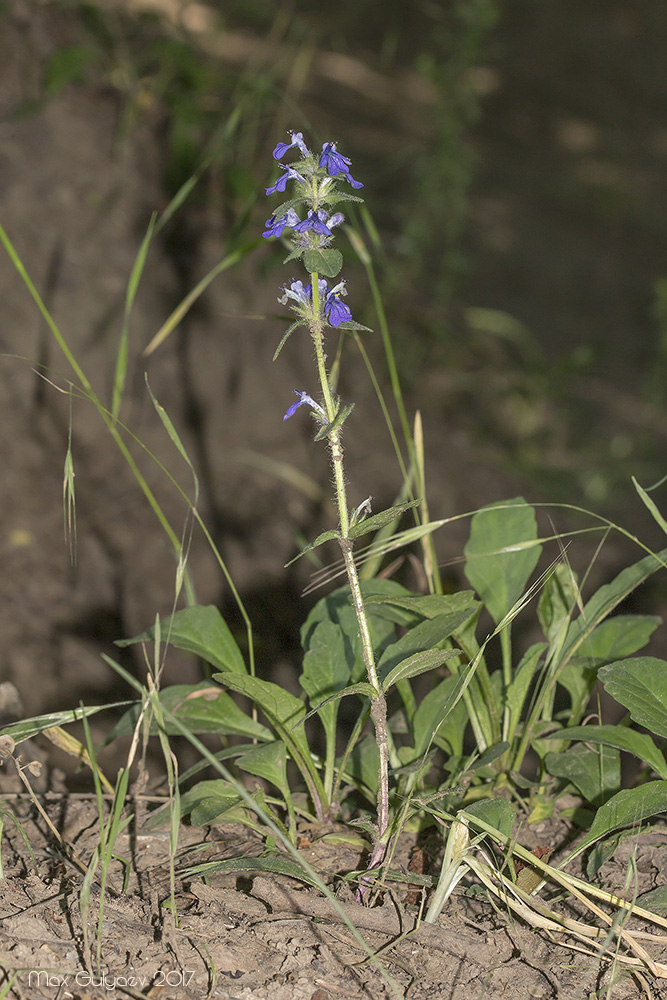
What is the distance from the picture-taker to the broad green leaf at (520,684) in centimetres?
161

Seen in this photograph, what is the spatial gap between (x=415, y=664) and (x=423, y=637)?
0.16 m

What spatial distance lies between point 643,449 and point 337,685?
3096 millimetres

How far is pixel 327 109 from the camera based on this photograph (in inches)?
237

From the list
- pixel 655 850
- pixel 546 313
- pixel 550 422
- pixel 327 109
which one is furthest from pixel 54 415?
pixel 327 109

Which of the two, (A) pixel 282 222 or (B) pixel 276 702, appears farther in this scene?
(B) pixel 276 702

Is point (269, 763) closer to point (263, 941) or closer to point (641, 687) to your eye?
point (263, 941)

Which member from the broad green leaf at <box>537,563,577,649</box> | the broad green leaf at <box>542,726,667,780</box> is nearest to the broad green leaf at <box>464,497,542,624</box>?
the broad green leaf at <box>537,563,577,649</box>

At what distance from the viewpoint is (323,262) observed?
1.12 metres

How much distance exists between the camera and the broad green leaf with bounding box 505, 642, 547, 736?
1613 mm

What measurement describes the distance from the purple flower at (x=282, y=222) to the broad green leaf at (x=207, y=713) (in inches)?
34.7

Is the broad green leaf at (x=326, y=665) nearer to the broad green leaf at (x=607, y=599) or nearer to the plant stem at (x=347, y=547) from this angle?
the plant stem at (x=347, y=547)

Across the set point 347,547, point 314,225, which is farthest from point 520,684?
point 314,225

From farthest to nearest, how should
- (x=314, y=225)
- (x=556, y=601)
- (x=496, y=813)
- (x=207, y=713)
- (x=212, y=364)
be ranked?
(x=212, y=364) → (x=556, y=601) → (x=207, y=713) → (x=496, y=813) → (x=314, y=225)

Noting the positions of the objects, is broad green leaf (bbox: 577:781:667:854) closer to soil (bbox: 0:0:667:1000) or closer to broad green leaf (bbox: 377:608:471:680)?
soil (bbox: 0:0:667:1000)
